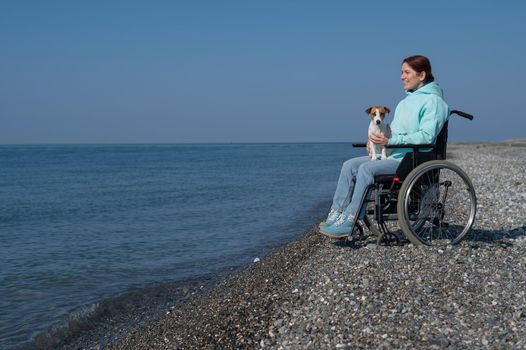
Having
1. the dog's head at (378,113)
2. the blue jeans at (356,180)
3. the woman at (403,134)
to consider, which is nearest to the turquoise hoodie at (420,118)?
the woman at (403,134)

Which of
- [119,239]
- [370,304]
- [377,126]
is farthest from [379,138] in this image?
[119,239]

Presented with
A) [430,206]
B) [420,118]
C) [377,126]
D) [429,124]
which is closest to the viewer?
[429,124]

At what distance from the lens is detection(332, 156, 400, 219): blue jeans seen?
17.8ft

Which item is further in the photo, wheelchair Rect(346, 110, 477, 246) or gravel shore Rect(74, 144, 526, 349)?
wheelchair Rect(346, 110, 477, 246)

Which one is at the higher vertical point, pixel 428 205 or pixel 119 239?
pixel 428 205

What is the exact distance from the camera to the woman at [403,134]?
5.39m

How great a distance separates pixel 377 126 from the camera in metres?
6.25

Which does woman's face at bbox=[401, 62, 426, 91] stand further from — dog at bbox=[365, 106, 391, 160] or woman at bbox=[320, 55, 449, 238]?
dog at bbox=[365, 106, 391, 160]

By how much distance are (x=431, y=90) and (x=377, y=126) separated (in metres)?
0.90

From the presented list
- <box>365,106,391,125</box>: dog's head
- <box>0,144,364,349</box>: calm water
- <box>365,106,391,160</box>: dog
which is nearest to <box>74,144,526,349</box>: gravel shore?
<box>365,106,391,160</box>: dog

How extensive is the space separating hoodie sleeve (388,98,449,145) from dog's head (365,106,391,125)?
0.86m

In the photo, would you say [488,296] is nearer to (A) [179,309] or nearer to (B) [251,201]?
(A) [179,309]

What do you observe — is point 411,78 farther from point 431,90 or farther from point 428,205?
point 428,205

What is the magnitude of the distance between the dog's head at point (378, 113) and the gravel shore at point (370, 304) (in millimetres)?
1523
